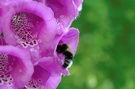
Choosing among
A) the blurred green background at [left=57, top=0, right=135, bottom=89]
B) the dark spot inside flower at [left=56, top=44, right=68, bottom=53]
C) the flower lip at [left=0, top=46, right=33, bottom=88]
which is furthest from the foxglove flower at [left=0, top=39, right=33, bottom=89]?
the blurred green background at [left=57, top=0, right=135, bottom=89]

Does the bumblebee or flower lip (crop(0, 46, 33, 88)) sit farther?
the bumblebee

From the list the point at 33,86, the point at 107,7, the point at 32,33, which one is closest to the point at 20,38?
the point at 32,33

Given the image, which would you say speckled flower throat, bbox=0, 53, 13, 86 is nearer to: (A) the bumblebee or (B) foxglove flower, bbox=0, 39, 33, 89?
(B) foxglove flower, bbox=0, 39, 33, 89

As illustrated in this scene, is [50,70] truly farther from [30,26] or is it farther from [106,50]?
[106,50]

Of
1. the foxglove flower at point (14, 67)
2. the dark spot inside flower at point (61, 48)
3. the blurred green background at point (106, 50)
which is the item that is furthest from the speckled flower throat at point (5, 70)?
the blurred green background at point (106, 50)

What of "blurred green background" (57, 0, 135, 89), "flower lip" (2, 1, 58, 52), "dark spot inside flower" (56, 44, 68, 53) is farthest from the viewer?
"blurred green background" (57, 0, 135, 89)

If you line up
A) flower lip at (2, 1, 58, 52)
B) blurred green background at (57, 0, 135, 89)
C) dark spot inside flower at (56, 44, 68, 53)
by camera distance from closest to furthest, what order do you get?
flower lip at (2, 1, 58, 52), dark spot inside flower at (56, 44, 68, 53), blurred green background at (57, 0, 135, 89)

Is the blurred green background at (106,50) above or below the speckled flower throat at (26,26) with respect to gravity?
below

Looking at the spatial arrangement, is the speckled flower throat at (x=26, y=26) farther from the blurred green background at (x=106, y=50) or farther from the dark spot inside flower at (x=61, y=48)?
the blurred green background at (x=106, y=50)
